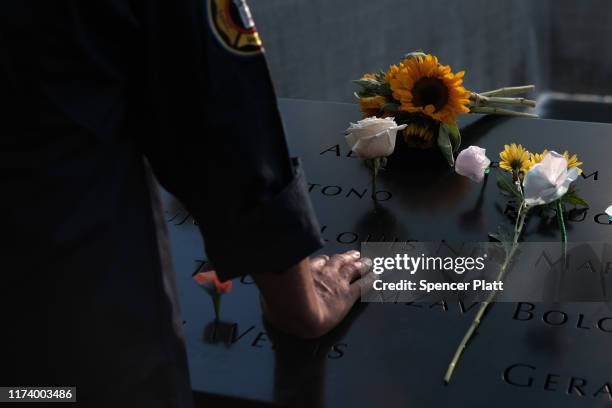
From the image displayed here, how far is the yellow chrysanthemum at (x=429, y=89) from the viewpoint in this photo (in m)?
1.58

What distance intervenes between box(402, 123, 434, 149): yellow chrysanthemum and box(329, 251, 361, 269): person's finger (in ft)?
1.43

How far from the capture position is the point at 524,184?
4.24 ft

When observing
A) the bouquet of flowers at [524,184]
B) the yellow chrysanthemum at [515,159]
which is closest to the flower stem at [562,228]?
the bouquet of flowers at [524,184]

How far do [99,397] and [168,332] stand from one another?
9 cm

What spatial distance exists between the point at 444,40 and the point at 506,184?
3.22 meters

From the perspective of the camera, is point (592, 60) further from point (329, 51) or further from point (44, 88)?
point (44, 88)

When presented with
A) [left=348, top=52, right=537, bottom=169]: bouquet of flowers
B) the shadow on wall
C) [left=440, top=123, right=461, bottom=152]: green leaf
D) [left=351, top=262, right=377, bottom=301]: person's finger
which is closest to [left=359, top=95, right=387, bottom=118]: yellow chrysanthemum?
[left=348, top=52, right=537, bottom=169]: bouquet of flowers

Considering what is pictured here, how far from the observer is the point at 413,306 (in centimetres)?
117

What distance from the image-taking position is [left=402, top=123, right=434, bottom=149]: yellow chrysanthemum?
1.61 m

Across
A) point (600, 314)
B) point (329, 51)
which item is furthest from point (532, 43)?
point (600, 314)

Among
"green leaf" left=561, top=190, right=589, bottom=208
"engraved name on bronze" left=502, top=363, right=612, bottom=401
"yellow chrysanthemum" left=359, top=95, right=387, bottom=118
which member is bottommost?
"engraved name on bronze" left=502, top=363, right=612, bottom=401

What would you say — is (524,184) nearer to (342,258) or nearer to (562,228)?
(562,228)

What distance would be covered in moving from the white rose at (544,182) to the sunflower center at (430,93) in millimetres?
345

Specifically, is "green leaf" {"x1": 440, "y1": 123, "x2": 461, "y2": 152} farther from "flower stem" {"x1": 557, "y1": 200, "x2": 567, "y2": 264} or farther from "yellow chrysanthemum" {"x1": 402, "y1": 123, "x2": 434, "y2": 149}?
"flower stem" {"x1": 557, "y1": 200, "x2": 567, "y2": 264}
